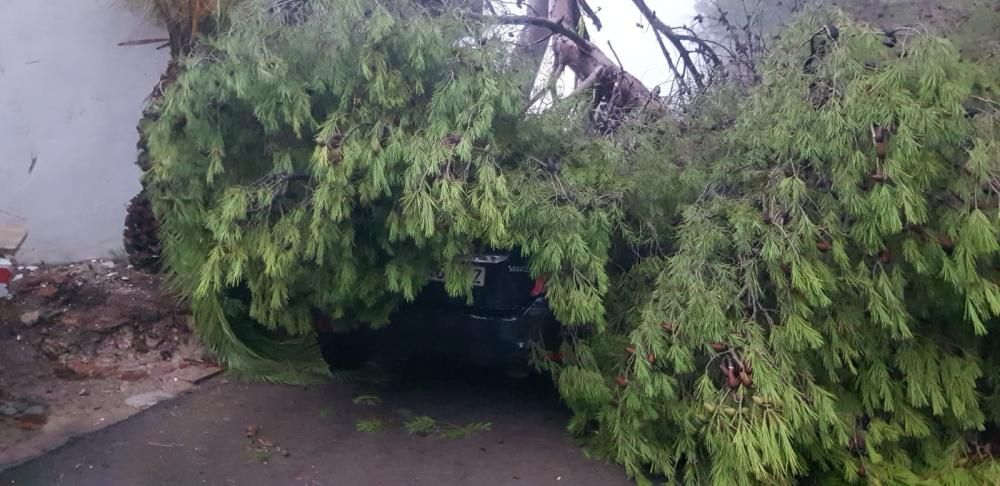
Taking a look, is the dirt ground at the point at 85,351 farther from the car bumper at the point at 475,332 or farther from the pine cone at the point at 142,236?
the car bumper at the point at 475,332

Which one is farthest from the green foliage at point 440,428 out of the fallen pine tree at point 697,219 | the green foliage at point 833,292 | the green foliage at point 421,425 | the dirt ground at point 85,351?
the dirt ground at point 85,351

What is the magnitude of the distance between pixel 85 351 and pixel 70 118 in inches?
84.5

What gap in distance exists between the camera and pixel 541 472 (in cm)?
518

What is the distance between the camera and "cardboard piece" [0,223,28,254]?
625 cm

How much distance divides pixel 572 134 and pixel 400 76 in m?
1.28

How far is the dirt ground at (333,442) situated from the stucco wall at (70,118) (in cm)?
213

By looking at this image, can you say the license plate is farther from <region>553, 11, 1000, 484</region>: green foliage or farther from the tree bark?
the tree bark

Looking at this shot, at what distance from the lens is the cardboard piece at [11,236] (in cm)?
625

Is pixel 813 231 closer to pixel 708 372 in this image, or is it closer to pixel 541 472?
pixel 708 372

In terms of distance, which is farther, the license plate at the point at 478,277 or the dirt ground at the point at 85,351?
the dirt ground at the point at 85,351

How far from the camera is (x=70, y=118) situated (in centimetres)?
750

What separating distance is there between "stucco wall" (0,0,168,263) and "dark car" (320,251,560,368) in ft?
11.1

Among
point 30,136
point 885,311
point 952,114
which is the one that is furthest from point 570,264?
point 30,136

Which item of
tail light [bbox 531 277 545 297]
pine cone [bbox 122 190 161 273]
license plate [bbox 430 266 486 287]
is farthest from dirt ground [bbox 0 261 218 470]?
tail light [bbox 531 277 545 297]
